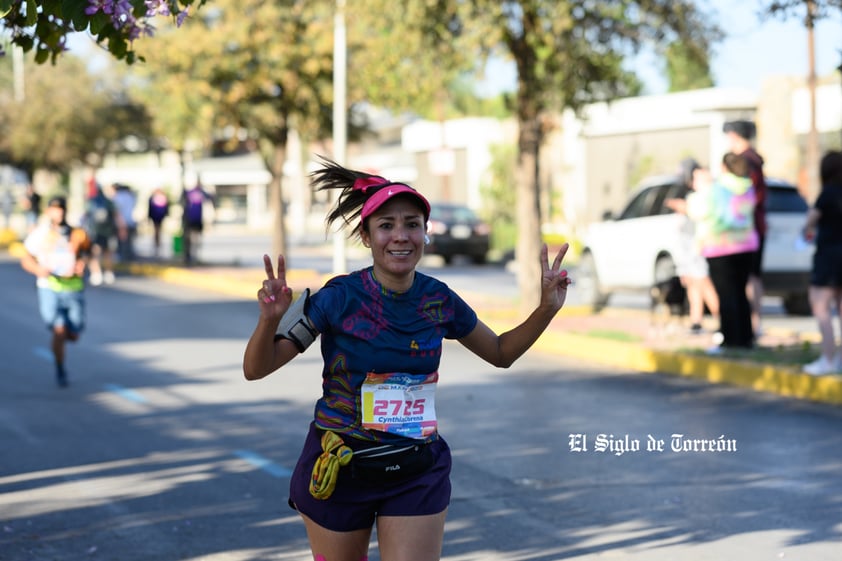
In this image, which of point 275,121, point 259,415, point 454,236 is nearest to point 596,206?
point 454,236

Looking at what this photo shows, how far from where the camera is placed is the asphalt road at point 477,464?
701cm

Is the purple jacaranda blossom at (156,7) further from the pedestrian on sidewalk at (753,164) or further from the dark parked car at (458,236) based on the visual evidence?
the dark parked car at (458,236)

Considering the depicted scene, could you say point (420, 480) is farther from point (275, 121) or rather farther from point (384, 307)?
point (275, 121)

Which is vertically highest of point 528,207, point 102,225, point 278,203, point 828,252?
point 278,203

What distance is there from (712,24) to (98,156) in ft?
101

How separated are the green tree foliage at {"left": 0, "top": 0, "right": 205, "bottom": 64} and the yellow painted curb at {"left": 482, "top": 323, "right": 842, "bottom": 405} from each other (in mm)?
6543

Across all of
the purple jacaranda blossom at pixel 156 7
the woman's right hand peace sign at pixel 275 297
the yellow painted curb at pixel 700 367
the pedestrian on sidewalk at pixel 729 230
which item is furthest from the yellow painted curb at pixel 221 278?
the woman's right hand peace sign at pixel 275 297

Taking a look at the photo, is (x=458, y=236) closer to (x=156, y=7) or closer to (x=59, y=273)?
(x=59, y=273)

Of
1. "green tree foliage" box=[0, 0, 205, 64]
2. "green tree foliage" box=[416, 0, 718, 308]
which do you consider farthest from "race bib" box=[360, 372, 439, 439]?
"green tree foliage" box=[416, 0, 718, 308]

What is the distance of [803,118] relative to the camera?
39.4 meters

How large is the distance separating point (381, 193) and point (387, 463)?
32.2 inches

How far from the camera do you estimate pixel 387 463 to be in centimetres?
434

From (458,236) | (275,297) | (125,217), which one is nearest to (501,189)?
(458,236)

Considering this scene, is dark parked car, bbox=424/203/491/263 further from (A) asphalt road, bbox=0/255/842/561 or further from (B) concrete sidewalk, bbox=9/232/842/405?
(A) asphalt road, bbox=0/255/842/561
